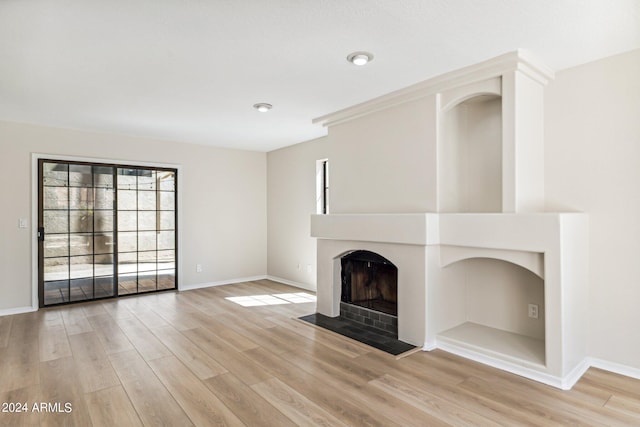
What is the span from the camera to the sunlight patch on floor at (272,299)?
4969 millimetres

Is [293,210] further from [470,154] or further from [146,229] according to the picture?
[470,154]

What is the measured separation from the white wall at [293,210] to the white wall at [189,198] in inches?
11.4

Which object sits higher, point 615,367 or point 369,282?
point 369,282

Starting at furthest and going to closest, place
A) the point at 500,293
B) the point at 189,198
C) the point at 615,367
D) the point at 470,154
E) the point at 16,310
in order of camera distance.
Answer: the point at 189,198, the point at 16,310, the point at 470,154, the point at 500,293, the point at 615,367

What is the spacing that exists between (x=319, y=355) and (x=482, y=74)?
2726 mm

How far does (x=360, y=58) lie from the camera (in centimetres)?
280

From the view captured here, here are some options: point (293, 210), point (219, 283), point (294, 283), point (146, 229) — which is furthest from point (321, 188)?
point (146, 229)

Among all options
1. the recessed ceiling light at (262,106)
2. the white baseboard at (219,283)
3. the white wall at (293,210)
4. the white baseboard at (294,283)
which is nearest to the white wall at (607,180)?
the recessed ceiling light at (262,106)

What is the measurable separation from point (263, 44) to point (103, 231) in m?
4.12

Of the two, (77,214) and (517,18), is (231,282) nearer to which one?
(77,214)

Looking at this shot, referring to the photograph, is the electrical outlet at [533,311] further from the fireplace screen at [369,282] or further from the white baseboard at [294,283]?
the white baseboard at [294,283]

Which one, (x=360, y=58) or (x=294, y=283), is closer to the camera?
(x=360, y=58)

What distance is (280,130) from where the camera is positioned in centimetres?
514

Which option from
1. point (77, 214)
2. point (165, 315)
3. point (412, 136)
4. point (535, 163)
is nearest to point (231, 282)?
point (165, 315)
